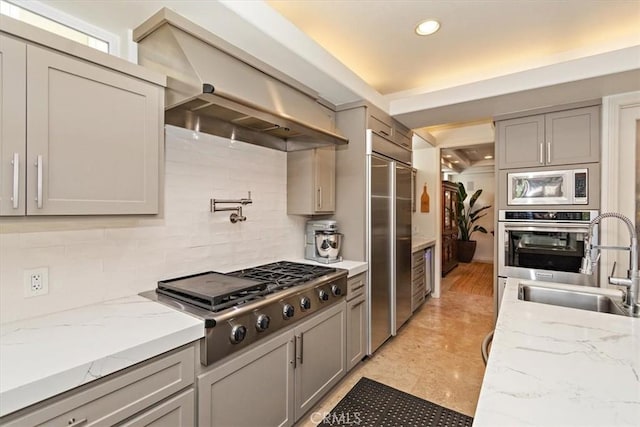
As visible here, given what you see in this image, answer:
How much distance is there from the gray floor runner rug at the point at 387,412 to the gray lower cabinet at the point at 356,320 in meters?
0.28

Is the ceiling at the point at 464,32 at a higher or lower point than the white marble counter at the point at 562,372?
higher

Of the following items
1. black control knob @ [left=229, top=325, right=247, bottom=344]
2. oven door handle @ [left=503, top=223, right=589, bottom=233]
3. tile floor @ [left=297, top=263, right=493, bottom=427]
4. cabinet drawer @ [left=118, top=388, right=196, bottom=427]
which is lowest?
tile floor @ [left=297, top=263, right=493, bottom=427]

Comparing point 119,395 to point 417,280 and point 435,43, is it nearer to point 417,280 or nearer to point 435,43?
point 435,43

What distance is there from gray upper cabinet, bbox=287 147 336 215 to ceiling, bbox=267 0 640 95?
2.96ft

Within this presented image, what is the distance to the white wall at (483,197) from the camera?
7.98 metres

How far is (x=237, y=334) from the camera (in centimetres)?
147

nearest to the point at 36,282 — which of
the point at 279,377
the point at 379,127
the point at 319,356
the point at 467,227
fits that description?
the point at 279,377

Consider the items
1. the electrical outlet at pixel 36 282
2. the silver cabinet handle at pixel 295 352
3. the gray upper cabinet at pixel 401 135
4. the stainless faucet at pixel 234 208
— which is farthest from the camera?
the gray upper cabinet at pixel 401 135

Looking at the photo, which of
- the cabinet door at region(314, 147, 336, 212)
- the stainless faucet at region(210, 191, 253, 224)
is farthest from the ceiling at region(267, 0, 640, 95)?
the stainless faucet at region(210, 191, 253, 224)

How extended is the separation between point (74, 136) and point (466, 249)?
8153 millimetres

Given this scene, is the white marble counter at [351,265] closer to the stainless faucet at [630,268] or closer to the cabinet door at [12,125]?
the stainless faucet at [630,268]

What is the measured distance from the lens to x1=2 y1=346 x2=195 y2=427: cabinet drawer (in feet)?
3.10

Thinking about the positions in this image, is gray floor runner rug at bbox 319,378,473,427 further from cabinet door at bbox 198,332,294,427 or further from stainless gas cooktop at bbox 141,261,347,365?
stainless gas cooktop at bbox 141,261,347,365

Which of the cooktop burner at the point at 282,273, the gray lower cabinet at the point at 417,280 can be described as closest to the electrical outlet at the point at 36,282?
the cooktop burner at the point at 282,273
